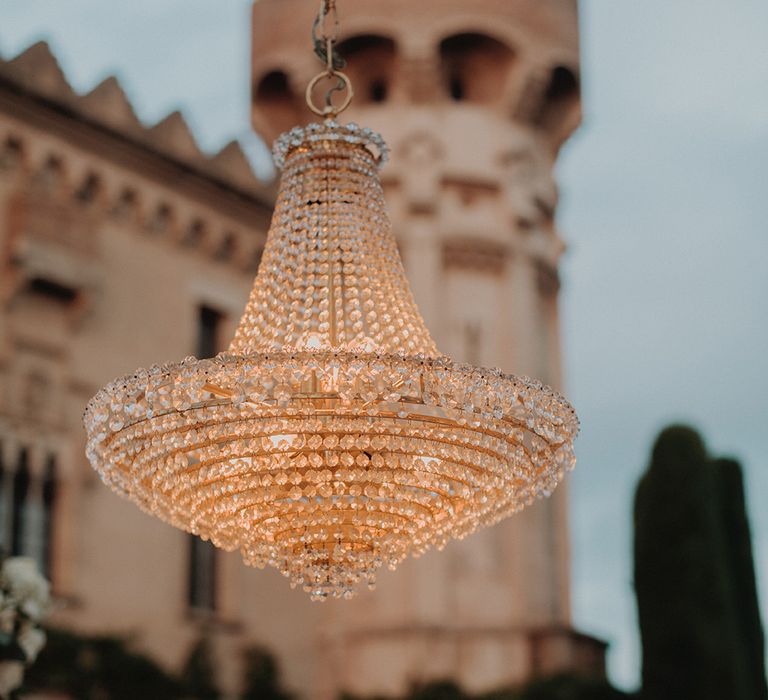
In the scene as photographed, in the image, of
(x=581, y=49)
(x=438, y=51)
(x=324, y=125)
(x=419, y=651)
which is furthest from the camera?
(x=581, y=49)

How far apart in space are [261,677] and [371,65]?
19.9 ft

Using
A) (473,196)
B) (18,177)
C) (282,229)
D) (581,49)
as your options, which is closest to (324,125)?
(282,229)

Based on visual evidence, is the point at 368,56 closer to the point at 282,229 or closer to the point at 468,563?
the point at 468,563

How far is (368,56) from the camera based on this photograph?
1409cm

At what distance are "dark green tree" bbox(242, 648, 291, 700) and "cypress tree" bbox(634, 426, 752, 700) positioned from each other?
3448 millimetres

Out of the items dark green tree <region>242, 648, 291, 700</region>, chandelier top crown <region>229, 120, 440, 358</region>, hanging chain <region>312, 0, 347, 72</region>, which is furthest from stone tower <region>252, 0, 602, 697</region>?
→ chandelier top crown <region>229, 120, 440, 358</region>

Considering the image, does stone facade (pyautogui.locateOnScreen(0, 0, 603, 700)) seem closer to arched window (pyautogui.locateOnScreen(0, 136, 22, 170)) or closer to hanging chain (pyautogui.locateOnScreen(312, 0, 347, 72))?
arched window (pyautogui.locateOnScreen(0, 136, 22, 170))

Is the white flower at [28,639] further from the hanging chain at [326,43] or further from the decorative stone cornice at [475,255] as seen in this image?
the decorative stone cornice at [475,255]

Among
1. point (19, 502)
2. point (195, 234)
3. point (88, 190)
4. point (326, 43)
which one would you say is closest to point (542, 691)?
point (19, 502)

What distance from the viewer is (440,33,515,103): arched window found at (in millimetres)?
14109

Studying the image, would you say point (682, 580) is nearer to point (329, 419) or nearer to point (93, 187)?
point (93, 187)

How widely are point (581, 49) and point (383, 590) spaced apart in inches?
237

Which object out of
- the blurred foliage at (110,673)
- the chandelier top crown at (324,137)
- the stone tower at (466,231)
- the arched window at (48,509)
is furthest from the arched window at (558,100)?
the chandelier top crown at (324,137)

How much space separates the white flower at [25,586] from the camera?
580cm
